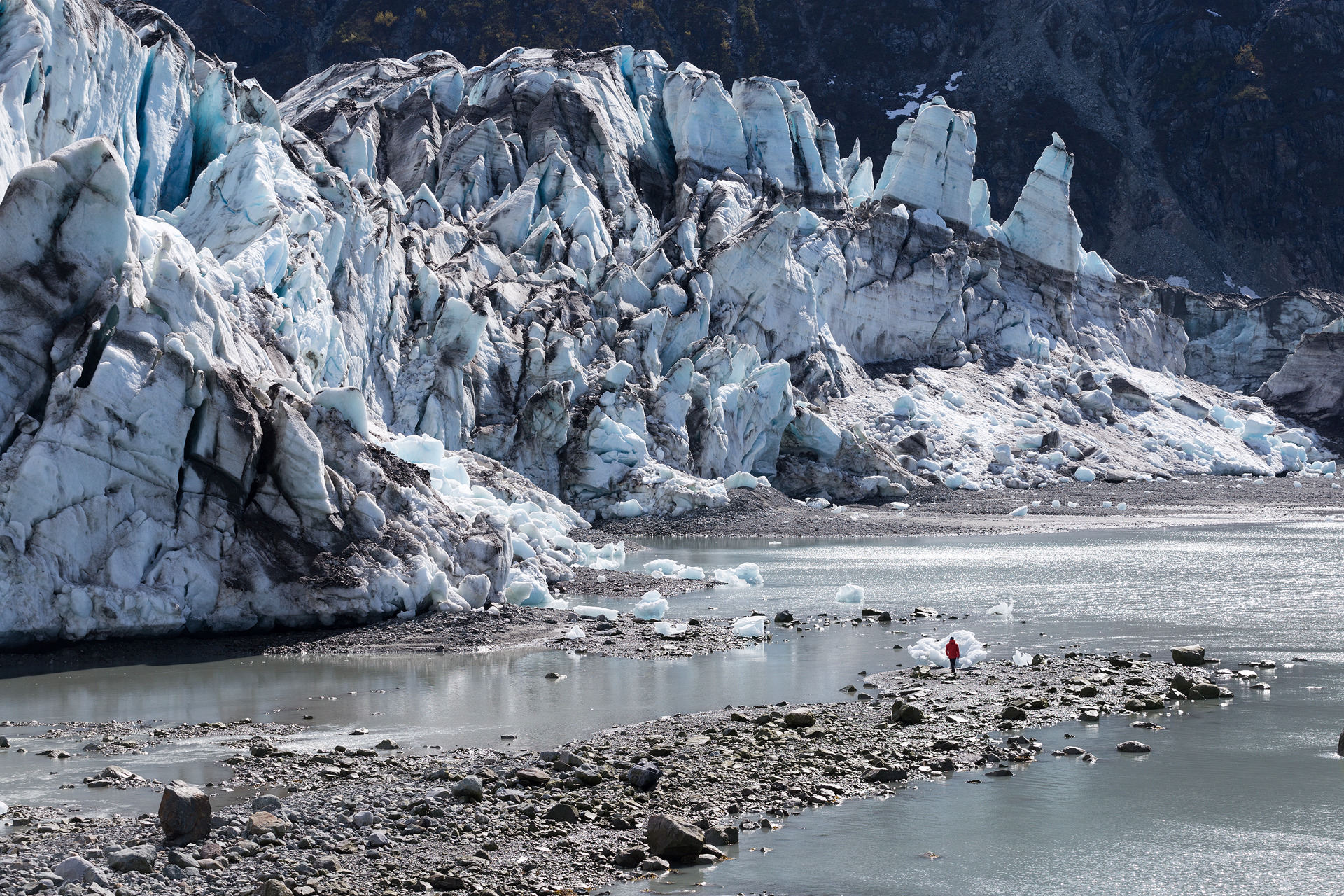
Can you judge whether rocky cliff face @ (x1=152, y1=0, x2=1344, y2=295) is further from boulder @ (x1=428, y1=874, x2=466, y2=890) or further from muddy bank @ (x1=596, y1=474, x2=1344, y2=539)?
boulder @ (x1=428, y1=874, x2=466, y2=890)

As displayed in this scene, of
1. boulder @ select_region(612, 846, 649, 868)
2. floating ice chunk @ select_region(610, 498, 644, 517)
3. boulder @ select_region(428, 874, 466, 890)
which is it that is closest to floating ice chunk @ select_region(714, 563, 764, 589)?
floating ice chunk @ select_region(610, 498, 644, 517)

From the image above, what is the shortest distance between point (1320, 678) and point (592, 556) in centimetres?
1740

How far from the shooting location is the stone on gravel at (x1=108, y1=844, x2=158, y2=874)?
8922mm

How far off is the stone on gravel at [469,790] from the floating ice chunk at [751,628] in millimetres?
10264

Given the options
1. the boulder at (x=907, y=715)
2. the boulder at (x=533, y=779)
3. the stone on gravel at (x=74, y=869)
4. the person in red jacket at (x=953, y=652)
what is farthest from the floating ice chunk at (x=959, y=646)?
the stone on gravel at (x=74, y=869)

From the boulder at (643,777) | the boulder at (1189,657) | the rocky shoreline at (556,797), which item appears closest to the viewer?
the rocky shoreline at (556,797)

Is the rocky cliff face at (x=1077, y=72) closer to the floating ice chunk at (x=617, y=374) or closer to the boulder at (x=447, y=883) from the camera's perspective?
the floating ice chunk at (x=617, y=374)

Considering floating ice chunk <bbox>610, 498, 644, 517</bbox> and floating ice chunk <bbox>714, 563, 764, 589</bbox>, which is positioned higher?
floating ice chunk <bbox>610, 498, 644, 517</bbox>

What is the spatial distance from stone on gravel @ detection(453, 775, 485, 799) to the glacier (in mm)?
9628

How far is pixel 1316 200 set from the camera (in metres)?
123

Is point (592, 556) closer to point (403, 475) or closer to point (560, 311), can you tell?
point (403, 475)

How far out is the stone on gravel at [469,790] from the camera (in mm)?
10914

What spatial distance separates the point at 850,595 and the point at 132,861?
1759cm

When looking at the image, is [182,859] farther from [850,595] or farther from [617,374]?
[617,374]
